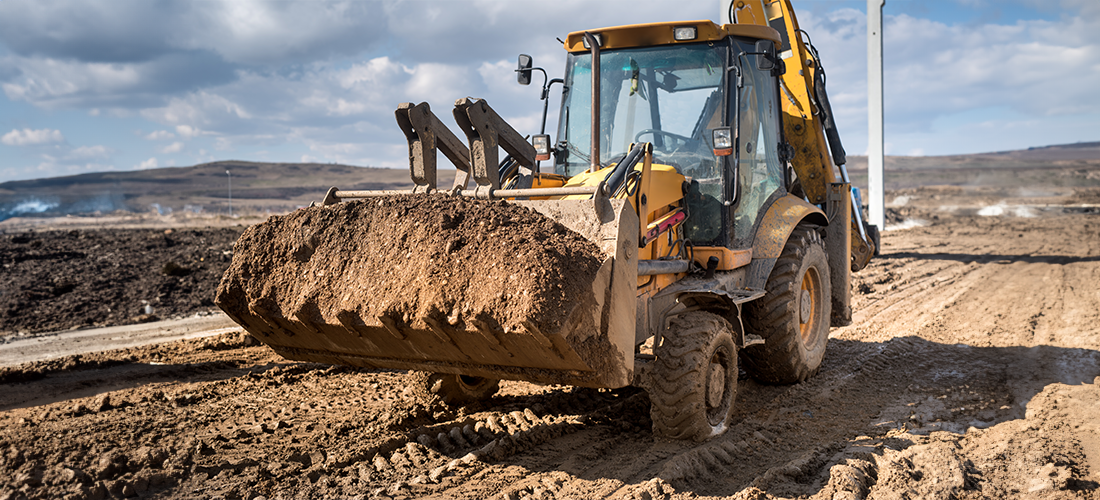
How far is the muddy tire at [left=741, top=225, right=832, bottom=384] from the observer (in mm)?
5641

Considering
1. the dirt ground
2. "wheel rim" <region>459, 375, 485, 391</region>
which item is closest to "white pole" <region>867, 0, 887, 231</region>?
the dirt ground

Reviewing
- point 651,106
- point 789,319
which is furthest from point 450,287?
point 789,319

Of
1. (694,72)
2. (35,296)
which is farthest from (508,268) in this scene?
(35,296)

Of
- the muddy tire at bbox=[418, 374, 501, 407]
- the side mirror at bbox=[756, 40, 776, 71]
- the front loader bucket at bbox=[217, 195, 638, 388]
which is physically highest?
the side mirror at bbox=[756, 40, 776, 71]

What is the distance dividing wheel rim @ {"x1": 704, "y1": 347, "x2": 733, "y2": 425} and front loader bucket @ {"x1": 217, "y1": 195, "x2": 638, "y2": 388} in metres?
0.90

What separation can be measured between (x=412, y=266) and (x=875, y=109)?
2137cm

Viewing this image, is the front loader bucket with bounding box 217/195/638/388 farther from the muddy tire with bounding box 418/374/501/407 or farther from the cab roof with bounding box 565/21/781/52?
the cab roof with bounding box 565/21/781/52

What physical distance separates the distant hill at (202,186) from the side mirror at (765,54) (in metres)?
58.3

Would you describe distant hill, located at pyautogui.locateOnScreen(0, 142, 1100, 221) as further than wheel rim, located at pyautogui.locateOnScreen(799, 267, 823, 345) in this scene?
Yes

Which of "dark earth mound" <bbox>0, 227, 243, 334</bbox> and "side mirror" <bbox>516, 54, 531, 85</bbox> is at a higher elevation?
"side mirror" <bbox>516, 54, 531, 85</bbox>

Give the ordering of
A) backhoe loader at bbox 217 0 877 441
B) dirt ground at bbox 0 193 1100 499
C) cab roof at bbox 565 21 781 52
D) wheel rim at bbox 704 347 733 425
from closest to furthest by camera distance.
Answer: backhoe loader at bbox 217 0 877 441
dirt ground at bbox 0 193 1100 499
wheel rim at bbox 704 347 733 425
cab roof at bbox 565 21 781 52

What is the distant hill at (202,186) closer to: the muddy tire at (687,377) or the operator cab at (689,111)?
the operator cab at (689,111)

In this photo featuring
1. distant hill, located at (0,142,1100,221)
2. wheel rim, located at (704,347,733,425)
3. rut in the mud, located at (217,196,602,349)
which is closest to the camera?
rut in the mud, located at (217,196,602,349)

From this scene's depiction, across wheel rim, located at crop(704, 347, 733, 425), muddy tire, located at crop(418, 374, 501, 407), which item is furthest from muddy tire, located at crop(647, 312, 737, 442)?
muddy tire, located at crop(418, 374, 501, 407)
